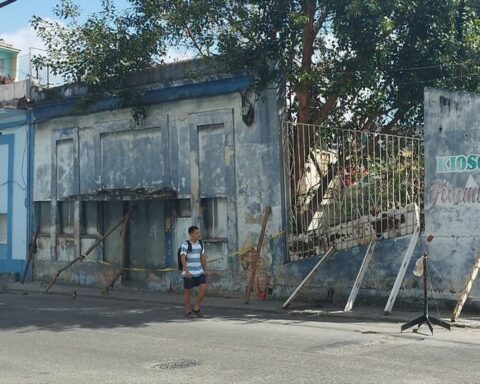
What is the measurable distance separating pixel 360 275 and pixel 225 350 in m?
4.56

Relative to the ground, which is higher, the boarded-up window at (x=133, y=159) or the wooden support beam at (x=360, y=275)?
the boarded-up window at (x=133, y=159)

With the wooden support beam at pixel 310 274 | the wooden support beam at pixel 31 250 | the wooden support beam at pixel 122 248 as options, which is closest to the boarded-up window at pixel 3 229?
the wooden support beam at pixel 31 250

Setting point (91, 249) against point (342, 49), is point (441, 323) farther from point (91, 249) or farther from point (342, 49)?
point (91, 249)

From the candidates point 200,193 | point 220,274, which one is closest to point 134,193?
point 200,193

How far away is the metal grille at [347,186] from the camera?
13.1m

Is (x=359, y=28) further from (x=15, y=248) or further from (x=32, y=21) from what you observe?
(x=15, y=248)

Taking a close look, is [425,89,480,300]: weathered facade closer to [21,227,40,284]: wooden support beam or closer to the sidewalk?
the sidewalk

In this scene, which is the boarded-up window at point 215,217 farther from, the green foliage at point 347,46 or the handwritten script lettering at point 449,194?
the handwritten script lettering at point 449,194

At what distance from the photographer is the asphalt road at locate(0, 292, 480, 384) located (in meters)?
7.15

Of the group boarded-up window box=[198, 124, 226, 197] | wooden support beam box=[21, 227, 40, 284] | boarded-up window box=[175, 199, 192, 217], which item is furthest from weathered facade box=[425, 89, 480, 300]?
wooden support beam box=[21, 227, 40, 284]

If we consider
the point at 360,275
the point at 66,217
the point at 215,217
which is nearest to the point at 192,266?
the point at 360,275

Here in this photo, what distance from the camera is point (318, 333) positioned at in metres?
10.0

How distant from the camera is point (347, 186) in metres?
13.8

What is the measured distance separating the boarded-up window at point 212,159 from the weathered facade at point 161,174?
3 cm
